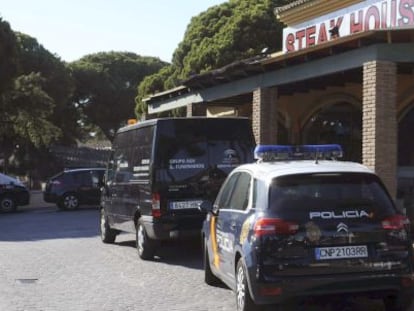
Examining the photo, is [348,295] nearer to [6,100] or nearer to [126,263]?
[126,263]

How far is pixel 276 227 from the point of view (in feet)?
21.7

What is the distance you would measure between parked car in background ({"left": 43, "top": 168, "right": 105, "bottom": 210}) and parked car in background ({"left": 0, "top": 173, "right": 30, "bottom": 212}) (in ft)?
3.03

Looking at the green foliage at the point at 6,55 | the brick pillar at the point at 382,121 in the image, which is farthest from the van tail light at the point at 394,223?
the green foliage at the point at 6,55

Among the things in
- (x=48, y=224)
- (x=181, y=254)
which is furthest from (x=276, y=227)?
(x=48, y=224)

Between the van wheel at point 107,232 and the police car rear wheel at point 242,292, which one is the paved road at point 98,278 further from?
the police car rear wheel at point 242,292

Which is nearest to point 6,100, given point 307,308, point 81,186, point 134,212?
point 81,186

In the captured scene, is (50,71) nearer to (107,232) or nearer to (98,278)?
(107,232)

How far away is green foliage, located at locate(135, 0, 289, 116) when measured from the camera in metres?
30.0

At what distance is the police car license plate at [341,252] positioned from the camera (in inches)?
261

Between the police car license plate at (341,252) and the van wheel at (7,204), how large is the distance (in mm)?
20912

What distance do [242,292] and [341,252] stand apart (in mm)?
1145

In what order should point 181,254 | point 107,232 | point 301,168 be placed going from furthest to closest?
point 107,232, point 181,254, point 301,168

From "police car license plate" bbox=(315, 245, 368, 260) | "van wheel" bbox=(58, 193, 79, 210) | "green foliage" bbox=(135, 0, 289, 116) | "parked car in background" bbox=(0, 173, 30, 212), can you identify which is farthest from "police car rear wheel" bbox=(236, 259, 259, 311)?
"green foliage" bbox=(135, 0, 289, 116)

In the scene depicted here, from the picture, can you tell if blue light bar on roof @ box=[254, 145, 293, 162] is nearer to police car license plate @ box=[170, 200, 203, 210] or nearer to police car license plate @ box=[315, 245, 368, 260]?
police car license plate @ box=[315, 245, 368, 260]
